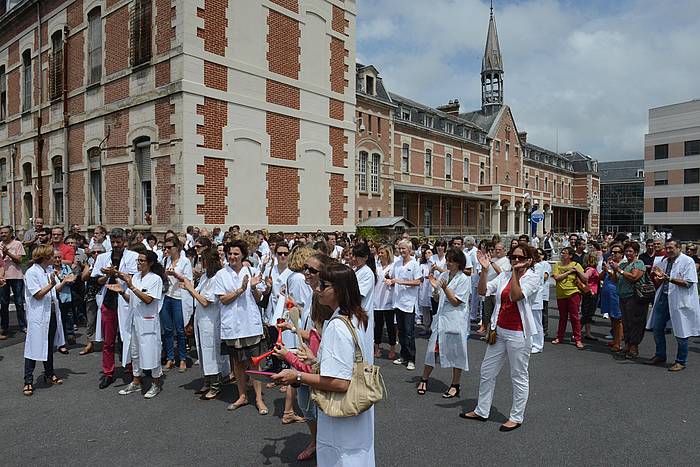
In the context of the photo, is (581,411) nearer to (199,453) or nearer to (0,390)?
(199,453)

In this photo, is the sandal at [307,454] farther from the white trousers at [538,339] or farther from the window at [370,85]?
the window at [370,85]

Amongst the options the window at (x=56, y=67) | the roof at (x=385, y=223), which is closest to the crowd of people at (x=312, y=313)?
the window at (x=56, y=67)

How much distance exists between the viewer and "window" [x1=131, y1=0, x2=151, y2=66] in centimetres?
1588

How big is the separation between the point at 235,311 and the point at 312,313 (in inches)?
79.3

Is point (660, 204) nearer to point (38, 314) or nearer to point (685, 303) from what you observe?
point (685, 303)

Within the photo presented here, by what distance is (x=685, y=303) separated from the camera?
293 inches

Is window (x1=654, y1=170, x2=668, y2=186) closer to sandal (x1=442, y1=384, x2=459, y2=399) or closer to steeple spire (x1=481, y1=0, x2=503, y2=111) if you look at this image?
steeple spire (x1=481, y1=0, x2=503, y2=111)

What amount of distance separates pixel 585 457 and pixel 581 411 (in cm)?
128

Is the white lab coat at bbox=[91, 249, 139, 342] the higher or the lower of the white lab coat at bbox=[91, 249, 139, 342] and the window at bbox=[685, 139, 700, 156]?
the lower

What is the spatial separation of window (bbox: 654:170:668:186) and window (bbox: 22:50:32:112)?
60634 millimetres

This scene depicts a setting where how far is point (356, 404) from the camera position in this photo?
115 inches

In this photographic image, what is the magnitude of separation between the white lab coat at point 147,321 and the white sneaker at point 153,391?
1.03 ft

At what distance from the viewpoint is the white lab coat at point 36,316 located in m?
6.23

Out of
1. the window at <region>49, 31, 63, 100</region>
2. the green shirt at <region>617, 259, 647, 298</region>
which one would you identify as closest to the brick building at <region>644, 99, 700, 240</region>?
the green shirt at <region>617, 259, 647, 298</region>
